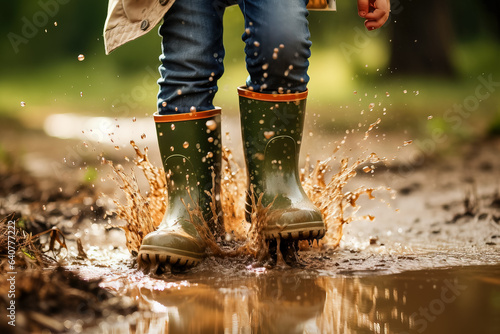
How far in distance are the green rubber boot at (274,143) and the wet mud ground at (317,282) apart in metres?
0.21

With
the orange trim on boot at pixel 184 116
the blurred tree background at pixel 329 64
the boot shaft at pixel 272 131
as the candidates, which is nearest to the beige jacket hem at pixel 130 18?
the orange trim on boot at pixel 184 116

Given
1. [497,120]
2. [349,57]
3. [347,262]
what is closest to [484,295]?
[347,262]

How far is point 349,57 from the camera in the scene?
8.70 meters

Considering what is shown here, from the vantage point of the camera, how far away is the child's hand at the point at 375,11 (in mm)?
2090

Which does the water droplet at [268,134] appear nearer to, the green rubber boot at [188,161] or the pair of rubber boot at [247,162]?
the pair of rubber boot at [247,162]

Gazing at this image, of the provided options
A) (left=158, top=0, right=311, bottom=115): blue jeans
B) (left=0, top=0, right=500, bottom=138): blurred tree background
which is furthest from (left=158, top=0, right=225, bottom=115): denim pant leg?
(left=0, top=0, right=500, bottom=138): blurred tree background

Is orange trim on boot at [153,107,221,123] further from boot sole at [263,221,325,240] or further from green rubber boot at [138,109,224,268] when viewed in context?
boot sole at [263,221,325,240]

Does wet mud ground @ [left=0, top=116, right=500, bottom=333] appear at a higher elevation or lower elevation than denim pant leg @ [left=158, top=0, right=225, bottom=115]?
lower

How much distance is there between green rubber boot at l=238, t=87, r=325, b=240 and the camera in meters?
1.93

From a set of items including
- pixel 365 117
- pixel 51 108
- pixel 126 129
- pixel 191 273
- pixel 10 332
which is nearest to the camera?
pixel 10 332

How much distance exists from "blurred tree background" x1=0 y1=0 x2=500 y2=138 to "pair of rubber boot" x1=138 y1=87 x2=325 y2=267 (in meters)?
3.43

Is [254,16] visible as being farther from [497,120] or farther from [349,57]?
[349,57]

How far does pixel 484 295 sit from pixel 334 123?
479 centimetres

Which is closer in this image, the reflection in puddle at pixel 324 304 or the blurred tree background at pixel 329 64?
the reflection in puddle at pixel 324 304
